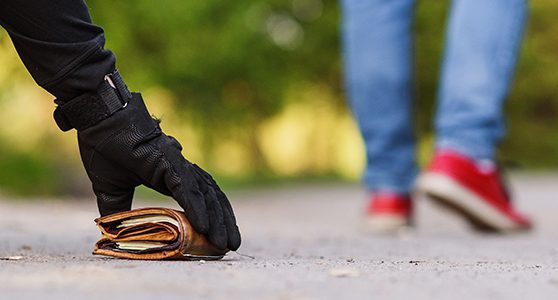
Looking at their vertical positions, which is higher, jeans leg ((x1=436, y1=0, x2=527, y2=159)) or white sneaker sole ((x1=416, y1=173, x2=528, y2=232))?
jeans leg ((x1=436, y1=0, x2=527, y2=159))

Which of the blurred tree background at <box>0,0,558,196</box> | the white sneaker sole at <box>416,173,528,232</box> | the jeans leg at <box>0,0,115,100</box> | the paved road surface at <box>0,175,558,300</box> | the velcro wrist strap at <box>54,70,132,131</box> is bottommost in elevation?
the paved road surface at <box>0,175,558,300</box>

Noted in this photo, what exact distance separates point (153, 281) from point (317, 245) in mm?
1294

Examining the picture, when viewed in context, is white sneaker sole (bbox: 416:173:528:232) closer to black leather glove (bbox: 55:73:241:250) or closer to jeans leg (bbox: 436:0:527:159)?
jeans leg (bbox: 436:0:527:159)

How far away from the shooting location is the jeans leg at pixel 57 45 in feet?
6.45

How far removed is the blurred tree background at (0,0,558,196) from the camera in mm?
9062

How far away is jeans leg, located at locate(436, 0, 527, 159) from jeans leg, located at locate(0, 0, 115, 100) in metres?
1.72

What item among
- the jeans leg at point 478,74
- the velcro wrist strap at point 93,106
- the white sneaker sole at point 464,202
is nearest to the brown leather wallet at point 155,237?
the velcro wrist strap at point 93,106

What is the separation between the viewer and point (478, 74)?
346 cm

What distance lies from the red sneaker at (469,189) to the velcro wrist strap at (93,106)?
1599 mm

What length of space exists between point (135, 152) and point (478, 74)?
1.77m

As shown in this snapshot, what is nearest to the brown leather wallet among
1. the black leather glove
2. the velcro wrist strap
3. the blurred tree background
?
the black leather glove

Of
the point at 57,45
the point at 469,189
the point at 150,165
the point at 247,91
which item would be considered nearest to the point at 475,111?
the point at 469,189

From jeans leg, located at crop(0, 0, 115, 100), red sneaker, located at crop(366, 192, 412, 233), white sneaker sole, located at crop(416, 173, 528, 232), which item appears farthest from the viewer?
red sneaker, located at crop(366, 192, 412, 233)

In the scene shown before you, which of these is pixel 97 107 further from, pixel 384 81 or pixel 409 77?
pixel 409 77
